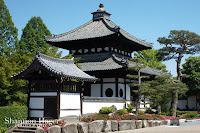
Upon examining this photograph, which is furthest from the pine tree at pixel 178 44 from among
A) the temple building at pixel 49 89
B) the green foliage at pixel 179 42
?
the temple building at pixel 49 89

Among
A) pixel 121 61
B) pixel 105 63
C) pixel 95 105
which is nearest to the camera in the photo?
pixel 95 105

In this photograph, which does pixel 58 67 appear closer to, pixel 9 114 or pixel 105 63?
pixel 9 114

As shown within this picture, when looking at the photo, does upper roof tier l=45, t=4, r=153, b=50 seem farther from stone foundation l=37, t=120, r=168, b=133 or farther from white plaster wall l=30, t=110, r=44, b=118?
white plaster wall l=30, t=110, r=44, b=118

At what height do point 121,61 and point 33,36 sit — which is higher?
point 33,36

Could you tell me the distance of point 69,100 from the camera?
66.9ft

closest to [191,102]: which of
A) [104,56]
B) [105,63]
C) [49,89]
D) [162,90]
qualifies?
[162,90]

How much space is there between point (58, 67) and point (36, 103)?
129 inches

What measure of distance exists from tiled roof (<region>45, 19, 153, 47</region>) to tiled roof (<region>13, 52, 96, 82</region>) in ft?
27.9

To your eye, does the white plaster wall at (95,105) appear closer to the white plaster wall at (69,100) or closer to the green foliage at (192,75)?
the white plaster wall at (69,100)

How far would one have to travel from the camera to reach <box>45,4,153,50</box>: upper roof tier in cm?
3080

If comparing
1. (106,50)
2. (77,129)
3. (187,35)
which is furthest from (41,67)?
(187,35)

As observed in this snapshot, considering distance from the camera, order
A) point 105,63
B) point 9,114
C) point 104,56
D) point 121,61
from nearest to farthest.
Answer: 1. point 9,114
2. point 121,61
3. point 105,63
4. point 104,56

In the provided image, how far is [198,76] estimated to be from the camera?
44156mm

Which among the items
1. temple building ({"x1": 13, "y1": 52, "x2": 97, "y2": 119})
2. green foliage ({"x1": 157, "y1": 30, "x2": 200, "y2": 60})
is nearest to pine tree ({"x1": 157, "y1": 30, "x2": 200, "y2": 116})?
green foliage ({"x1": 157, "y1": 30, "x2": 200, "y2": 60})
